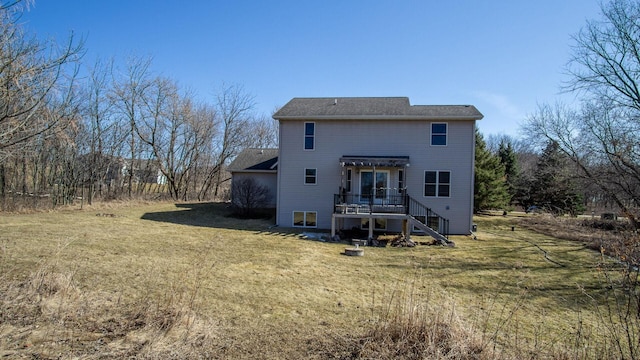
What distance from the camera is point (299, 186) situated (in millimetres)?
16750

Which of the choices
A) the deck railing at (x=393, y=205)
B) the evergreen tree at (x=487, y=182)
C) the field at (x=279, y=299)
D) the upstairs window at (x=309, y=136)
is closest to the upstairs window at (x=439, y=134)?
the deck railing at (x=393, y=205)

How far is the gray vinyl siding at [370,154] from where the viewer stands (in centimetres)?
1578

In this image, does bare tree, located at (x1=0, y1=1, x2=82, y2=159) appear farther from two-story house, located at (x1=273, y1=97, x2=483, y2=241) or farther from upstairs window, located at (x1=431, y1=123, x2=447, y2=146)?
upstairs window, located at (x1=431, y1=123, x2=447, y2=146)

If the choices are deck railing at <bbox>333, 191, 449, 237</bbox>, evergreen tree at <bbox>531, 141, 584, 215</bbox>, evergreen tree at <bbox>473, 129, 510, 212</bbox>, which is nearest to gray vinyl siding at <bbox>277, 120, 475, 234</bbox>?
deck railing at <bbox>333, 191, 449, 237</bbox>

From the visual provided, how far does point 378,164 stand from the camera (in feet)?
49.8

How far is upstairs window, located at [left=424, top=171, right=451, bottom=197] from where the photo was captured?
15898 millimetres

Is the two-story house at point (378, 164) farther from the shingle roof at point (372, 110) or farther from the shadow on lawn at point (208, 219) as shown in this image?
the shadow on lawn at point (208, 219)

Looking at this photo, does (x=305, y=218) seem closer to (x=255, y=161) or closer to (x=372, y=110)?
(x=372, y=110)

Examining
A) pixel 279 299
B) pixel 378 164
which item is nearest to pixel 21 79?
pixel 279 299

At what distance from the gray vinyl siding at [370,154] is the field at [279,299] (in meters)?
3.63

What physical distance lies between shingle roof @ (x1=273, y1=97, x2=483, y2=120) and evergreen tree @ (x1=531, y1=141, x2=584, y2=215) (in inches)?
336

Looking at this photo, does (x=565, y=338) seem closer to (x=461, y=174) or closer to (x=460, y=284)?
(x=460, y=284)

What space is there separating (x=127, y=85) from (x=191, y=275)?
25109mm

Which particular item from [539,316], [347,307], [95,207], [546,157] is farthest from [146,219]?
[546,157]
